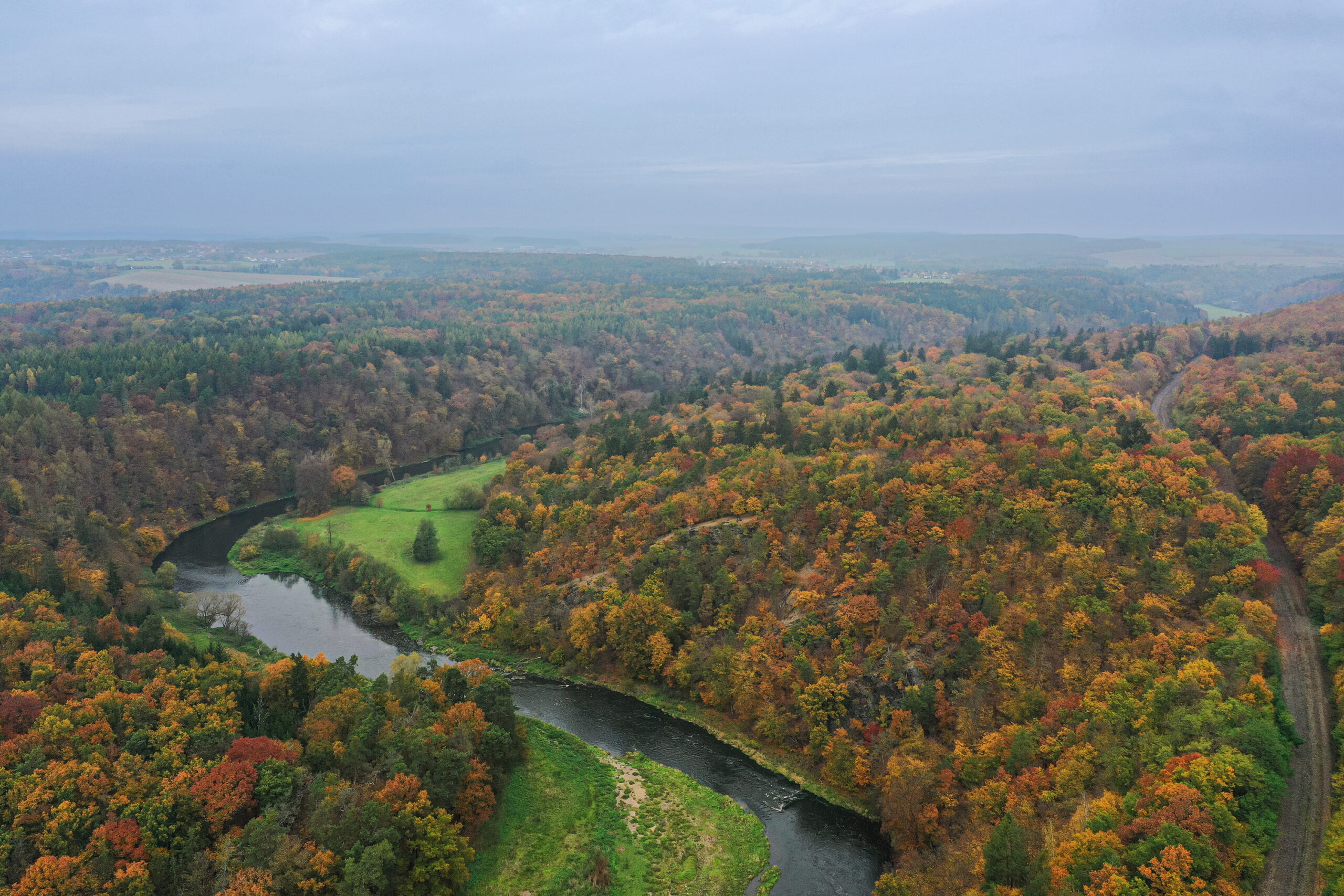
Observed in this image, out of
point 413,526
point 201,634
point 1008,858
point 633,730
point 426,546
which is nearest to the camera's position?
point 1008,858

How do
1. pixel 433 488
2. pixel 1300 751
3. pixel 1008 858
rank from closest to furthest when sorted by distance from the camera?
pixel 1008 858 < pixel 1300 751 < pixel 433 488

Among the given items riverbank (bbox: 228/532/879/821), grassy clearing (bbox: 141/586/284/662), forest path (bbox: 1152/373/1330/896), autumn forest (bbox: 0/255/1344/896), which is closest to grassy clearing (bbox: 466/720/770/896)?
autumn forest (bbox: 0/255/1344/896)

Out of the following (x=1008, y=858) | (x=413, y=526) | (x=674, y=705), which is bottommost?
(x=674, y=705)

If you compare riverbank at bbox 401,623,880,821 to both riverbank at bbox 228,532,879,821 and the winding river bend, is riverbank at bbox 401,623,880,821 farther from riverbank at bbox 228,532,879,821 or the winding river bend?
the winding river bend

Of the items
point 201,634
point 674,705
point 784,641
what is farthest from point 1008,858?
point 201,634

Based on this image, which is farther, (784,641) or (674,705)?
(674,705)

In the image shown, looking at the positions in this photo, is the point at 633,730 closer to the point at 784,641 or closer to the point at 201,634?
the point at 784,641
